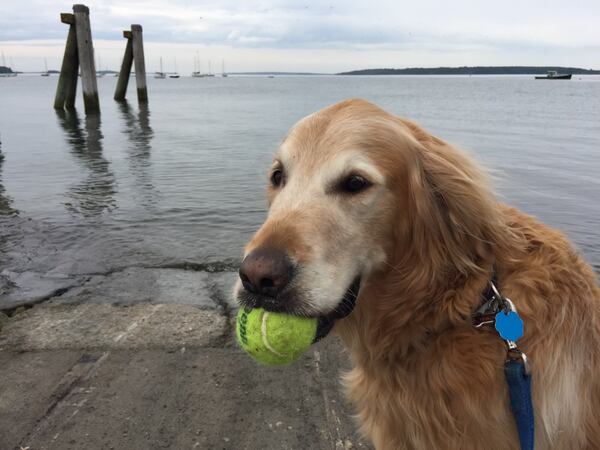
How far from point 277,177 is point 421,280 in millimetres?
913

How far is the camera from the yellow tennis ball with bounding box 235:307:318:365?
219 centimetres

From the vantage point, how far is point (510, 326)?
2.11 metres

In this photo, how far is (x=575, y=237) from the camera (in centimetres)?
814

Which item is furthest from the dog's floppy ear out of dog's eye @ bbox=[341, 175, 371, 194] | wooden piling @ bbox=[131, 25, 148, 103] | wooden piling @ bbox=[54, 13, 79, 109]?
wooden piling @ bbox=[131, 25, 148, 103]

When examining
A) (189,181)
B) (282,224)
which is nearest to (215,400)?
(282,224)

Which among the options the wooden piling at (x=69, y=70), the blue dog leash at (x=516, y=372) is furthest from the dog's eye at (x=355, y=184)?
the wooden piling at (x=69, y=70)

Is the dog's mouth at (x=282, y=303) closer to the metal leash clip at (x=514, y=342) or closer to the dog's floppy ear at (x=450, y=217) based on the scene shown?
the dog's floppy ear at (x=450, y=217)

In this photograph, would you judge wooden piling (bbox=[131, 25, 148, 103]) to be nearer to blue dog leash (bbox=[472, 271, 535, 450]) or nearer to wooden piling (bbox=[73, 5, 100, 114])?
wooden piling (bbox=[73, 5, 100, 114])

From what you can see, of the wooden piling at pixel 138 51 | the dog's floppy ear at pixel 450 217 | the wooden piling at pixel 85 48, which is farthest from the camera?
the wooden piling at pixel 138 51

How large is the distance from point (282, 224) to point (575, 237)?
24.5 feet

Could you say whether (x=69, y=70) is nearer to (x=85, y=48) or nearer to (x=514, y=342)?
(x=85, y=48)

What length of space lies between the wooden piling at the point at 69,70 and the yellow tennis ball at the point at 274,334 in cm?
2383

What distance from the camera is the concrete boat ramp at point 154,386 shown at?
9.87ft

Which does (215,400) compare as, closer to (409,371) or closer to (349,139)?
(409,371)
